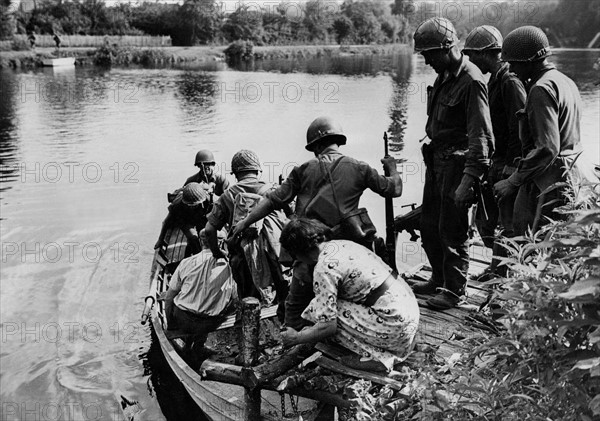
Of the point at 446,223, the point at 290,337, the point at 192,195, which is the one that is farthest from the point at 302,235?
the point at 192,195

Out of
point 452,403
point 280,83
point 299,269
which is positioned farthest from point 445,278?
point 280,83

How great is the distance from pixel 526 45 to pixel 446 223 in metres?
1.74

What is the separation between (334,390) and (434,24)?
3.22 meters

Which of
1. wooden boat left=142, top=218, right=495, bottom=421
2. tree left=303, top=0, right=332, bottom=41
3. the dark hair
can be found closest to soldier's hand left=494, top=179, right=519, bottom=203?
wooden boat left=142, top=218, right=495, bottom=421

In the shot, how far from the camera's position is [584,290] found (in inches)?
103

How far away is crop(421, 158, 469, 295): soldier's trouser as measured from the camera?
609cm

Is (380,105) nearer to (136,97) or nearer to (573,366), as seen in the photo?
(136,97)

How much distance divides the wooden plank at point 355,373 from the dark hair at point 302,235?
857mm

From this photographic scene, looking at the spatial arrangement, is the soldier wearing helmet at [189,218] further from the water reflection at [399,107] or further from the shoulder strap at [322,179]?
the water reflection at [399,107]

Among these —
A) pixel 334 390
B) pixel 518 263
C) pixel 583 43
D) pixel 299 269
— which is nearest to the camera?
pixel 518 263

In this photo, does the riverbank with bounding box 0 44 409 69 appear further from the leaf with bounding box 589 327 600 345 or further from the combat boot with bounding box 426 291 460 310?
the leaf with bounding box 589 327 600 345

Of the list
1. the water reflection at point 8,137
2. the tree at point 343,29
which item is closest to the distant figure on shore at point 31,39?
the water reflection at point 8,137

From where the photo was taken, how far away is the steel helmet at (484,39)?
22.0 ft

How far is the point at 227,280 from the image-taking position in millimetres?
7125
